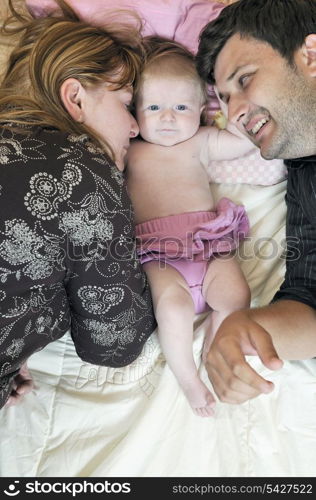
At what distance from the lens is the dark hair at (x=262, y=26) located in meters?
1.21

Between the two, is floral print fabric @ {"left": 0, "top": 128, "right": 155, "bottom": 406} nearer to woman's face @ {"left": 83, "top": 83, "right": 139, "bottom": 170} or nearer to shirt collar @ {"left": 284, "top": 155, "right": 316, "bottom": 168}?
woman's face @ {"left": 83, "top": 83, "right": 139, "bottom": 170}

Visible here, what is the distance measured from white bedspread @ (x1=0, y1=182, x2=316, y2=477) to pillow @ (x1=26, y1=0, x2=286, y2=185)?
0.51 metres

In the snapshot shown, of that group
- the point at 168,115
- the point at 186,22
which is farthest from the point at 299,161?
the point at 186,22

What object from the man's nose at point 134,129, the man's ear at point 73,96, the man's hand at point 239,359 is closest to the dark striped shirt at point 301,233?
the man's hand at point 239,359

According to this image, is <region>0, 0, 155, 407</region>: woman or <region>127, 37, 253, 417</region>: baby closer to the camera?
<region>0, 0, 155, 407</region>: woman

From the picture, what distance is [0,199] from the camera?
901 mm

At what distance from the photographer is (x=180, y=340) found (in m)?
1.18

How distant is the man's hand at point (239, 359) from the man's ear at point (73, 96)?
0.63 metres

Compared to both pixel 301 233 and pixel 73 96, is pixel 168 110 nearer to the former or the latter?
pixel 73 96

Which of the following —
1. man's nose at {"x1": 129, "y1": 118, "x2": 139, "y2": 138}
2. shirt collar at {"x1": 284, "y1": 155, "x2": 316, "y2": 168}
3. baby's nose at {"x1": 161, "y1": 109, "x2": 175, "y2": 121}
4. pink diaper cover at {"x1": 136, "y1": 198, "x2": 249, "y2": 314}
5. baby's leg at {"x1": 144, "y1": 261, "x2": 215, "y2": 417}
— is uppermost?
baby's nose at {"x1": 161, "y1": 109, "x2": 175, "y2": 121}

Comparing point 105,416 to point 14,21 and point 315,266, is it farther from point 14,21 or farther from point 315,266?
point 14,21

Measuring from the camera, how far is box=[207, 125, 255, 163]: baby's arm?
4.60ft

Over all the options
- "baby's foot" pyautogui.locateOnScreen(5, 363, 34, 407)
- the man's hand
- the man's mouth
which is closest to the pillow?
the man's mouth

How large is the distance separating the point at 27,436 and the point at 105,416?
196 millimetres
